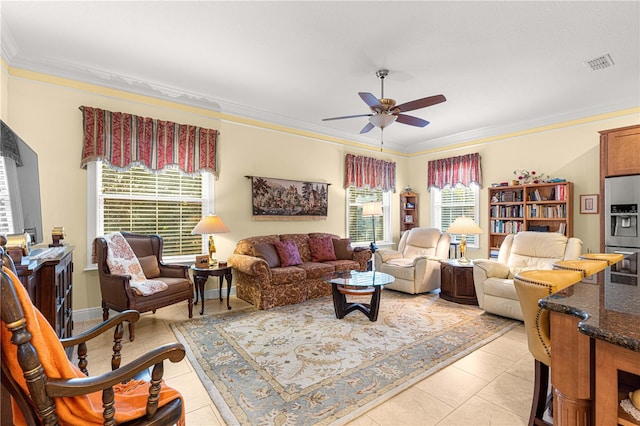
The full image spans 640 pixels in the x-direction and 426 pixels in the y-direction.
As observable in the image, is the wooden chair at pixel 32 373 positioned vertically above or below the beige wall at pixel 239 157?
below

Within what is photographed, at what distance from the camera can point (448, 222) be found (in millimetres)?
6645

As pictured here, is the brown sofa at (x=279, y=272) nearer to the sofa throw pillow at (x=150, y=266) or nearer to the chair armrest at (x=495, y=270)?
the sofa throw pillow at (x=150, y=266)

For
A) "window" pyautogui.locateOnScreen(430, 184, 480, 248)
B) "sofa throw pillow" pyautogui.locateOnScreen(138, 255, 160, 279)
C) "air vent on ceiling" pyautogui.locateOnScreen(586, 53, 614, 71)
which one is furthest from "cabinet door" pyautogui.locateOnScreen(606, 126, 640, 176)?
"sofa throw pillow" pyautogui.locateOnScreen(138, 255, 160, 279)

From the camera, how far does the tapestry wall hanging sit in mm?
5023

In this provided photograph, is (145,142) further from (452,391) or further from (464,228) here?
(464,228)

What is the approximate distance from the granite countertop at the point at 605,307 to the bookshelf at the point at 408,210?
553 centimetres

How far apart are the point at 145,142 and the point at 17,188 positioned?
1984mm

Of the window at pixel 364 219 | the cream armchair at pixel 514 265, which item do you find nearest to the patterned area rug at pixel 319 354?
the cream armchair at pixel 514 265

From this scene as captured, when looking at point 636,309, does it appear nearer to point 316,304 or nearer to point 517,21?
point 517,21

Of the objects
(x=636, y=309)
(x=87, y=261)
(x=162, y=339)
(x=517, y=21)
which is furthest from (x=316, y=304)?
(x=517, y=21)

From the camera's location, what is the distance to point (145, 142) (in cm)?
402

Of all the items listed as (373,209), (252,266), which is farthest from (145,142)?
(373,209)

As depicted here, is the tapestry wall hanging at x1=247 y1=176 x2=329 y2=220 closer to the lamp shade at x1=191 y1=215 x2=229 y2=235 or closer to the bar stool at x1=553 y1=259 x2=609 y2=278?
the lamp shade at x1=191 y1=215 x2=229 y2=235

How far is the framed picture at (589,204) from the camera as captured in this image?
15.1ft
